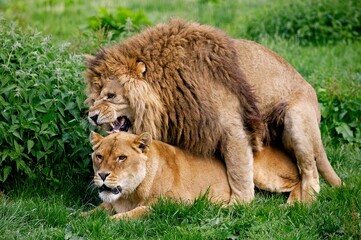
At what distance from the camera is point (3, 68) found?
6.86 meters

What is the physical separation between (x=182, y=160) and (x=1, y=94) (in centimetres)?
165

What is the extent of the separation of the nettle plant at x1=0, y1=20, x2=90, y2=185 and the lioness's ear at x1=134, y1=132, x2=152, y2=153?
91cm

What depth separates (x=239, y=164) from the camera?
22.1 ft

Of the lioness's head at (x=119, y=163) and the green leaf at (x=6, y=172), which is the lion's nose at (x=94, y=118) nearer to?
the lioness's head at (x=119, y=163)

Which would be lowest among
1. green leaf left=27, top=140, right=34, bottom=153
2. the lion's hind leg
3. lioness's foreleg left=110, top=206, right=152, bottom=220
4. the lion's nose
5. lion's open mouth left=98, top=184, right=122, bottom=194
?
the lion's hind leg

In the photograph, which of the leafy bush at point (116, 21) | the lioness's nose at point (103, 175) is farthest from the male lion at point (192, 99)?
the leafy bush at point (116, 21)

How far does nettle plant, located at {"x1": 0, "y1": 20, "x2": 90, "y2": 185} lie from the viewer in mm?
6727

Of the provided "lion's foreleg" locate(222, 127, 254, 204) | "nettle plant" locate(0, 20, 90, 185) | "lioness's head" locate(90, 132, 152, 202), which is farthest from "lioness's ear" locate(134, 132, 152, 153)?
"nettle plant" locate(0, 20, 90, 185)

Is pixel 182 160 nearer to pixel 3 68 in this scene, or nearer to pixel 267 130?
pixel 267 130

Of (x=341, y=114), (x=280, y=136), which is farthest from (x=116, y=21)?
(x=280, y=136)

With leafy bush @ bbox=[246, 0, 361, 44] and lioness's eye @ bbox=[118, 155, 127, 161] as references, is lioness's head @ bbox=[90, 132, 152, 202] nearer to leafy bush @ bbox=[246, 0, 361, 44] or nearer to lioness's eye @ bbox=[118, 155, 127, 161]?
lioness's eye @ bbox=[118, 155, 127, 161]

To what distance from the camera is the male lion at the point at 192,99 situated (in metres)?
6.52

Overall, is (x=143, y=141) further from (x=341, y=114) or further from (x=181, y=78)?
(x=341, y=114)

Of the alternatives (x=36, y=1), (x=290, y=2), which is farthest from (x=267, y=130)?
(x=36, y=1)
